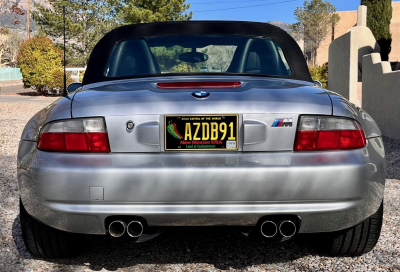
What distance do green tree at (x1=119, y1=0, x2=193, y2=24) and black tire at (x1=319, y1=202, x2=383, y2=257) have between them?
A: 36.2 meters

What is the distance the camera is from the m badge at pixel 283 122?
2582 mm

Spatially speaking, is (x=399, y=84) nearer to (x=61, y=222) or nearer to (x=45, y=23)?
(x=61, y=222)

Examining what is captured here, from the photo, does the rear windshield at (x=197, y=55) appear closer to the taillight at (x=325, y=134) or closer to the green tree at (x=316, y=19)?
the taillight at (x=325, y=134)

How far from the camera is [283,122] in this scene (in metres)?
2.59

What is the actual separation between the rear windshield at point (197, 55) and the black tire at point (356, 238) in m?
1.19

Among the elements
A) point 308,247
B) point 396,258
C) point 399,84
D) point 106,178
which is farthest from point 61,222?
point 399,84

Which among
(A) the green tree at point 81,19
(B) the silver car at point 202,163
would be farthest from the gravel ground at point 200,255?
(A) the green tree at point 81,19

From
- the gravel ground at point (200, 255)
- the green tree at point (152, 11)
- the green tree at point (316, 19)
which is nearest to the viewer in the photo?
the gravel ground at point (200, 255)

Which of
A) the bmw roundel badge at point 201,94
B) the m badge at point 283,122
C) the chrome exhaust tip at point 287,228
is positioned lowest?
the chrome exhaust tip at point 287,228

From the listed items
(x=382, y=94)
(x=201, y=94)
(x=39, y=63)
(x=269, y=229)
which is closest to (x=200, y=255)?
(x=269, y=229)

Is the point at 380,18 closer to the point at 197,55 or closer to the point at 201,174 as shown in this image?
the point at 197,55

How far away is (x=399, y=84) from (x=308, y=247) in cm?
748

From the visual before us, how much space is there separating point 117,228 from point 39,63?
97.4 ft

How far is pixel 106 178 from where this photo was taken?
2.51 m
